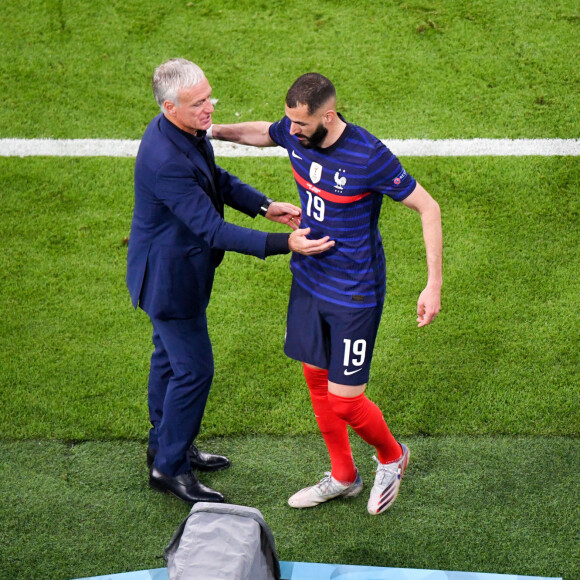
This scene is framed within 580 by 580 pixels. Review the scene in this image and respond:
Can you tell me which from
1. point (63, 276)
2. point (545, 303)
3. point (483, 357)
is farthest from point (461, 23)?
point (63, 276)

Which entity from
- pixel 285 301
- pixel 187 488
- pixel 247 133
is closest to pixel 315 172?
pixel 247 133

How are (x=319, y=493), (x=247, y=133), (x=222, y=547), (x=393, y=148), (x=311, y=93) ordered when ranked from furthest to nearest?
(x=393, y=148) → (x=319, y=493) → (x=247, y=133) → (x=311, y=93) → (x=222, y=547)

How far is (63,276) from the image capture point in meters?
5.52

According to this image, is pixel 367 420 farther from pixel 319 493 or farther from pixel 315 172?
pixel 315 172

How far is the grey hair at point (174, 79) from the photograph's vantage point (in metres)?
3.43

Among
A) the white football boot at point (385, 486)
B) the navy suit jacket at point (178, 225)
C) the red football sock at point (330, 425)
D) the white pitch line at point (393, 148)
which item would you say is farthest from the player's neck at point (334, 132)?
the white pitch line at point (393, 148)

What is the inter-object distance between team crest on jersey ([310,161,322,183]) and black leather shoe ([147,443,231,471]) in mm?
1666

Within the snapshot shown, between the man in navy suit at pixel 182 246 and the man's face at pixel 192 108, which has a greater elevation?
the man's face at pixel 192 108

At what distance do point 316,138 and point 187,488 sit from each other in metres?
1.87

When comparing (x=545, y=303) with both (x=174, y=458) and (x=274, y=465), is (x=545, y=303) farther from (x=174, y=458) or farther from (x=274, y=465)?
(x=174, y=458)

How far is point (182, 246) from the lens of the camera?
3.70 meters

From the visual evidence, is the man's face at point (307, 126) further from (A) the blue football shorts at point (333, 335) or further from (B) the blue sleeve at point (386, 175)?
(A) the blue football shorts at point (333, 335)

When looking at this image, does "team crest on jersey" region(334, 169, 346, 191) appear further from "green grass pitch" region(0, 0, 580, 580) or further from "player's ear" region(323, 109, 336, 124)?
"green grass pitch" region(0, 0, 580, 580)

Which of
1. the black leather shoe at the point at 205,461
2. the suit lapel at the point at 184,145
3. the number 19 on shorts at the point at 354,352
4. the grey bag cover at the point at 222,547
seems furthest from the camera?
the black leather shoe at the point at 205,461
